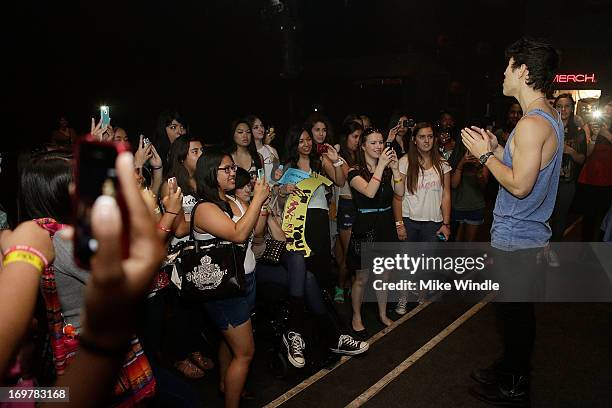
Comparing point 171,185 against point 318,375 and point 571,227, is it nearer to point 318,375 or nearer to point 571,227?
point 318,375

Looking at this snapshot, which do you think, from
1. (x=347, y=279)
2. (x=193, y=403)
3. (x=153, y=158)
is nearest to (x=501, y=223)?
(x=193, y=403)

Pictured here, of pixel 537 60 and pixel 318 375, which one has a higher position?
pixel 537 60

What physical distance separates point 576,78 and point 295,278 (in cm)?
1151

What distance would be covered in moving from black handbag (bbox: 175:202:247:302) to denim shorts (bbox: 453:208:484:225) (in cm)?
366

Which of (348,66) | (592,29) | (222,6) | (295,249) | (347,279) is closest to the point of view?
(295,249)

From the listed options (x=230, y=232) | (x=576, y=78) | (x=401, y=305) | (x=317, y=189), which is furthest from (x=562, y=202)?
(x=576, y=78)

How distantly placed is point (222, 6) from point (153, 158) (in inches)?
222

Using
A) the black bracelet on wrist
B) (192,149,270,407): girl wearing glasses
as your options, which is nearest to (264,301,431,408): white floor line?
(192,149,270,407): girl wearing glasses

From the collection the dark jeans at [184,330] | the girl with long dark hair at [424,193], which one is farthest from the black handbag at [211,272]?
the girl with long dark hair at [424,193]

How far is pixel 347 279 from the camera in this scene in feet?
17.3

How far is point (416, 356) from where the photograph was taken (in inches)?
147

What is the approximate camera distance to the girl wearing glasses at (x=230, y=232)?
Result: 264 cm

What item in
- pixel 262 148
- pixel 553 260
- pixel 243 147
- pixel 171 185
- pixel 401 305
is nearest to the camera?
pixel 171 185

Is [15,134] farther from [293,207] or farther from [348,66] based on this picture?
[348,66]
